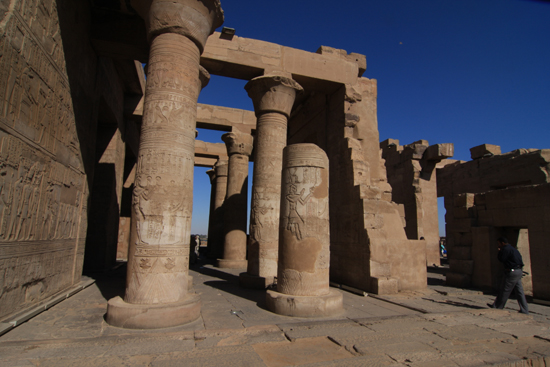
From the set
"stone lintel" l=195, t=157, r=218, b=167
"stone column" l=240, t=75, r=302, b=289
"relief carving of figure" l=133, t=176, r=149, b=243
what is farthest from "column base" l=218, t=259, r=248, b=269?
"stone lintel" l=195, t=157, r=218, b=167

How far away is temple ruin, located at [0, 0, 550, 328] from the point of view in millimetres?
4793

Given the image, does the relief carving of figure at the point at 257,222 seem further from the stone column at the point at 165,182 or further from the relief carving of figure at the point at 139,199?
the relief carving of figure at the point at 139,199

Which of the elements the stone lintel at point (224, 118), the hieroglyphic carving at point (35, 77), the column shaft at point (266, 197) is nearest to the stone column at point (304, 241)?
the column shaft at point (266, 197)

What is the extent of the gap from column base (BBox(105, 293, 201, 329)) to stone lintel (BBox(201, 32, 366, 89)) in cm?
613

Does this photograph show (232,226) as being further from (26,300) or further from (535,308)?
(535,308)

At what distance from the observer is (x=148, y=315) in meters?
4.39

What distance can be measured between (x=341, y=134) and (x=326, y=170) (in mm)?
3744

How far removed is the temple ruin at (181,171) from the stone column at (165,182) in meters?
0.02

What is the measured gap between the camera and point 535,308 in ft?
21.7

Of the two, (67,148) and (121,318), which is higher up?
(67,148)

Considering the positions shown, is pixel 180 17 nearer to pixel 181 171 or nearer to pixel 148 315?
pixel 181 171

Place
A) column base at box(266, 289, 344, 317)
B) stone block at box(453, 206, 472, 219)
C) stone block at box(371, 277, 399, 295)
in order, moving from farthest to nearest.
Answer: stone block at box(453, 206, 472, 219) < stone block at box(371, 277, 399, 295) < column base at box(266, 289, 344, 317)

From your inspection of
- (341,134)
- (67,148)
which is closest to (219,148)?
(341,134)

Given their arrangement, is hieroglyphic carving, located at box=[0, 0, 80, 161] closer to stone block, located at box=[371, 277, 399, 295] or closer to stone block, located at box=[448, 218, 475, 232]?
stone block, located at box=[371, 277, 399, 295]
